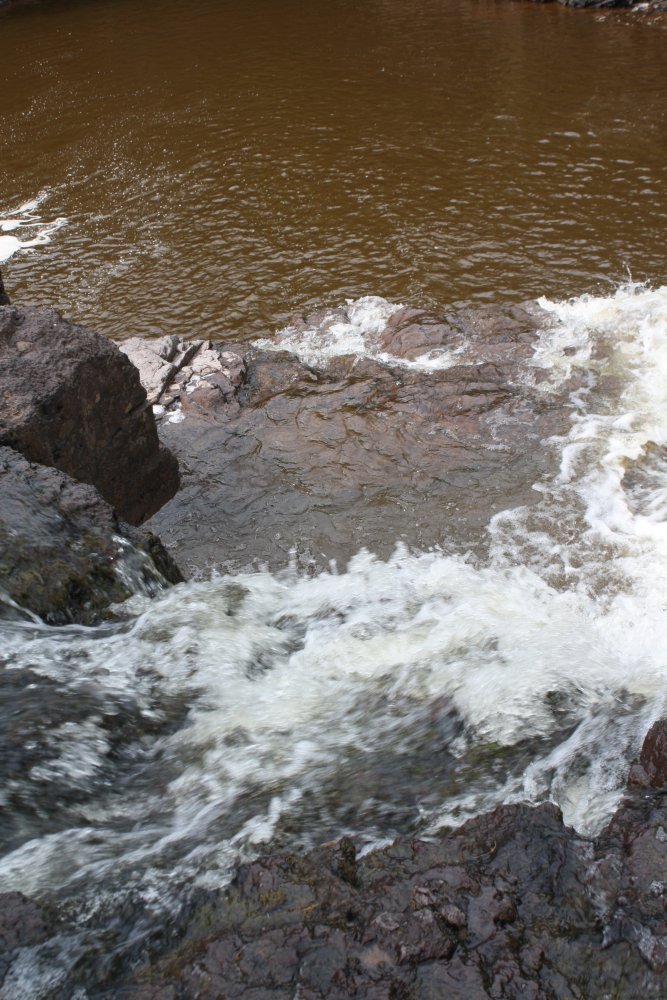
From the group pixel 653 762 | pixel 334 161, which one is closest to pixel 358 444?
Result: pixel 653 762

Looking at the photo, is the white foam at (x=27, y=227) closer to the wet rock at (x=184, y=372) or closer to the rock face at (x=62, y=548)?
the wet rock at (x=184, y=372)

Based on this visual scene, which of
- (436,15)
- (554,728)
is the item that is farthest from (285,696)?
(436,15)

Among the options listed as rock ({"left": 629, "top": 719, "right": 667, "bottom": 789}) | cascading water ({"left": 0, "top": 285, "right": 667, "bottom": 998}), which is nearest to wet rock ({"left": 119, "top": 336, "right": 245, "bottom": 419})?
cascading water ({"left": 0, "top": 285, "right": 667, "bottom": 998})

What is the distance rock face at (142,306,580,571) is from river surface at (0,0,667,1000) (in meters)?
0.28

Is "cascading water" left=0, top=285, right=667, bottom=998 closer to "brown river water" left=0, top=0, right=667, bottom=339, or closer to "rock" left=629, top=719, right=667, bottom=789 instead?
"rock" left=629, top=719, right=667, bottom=789

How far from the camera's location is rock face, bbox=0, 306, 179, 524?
591cm

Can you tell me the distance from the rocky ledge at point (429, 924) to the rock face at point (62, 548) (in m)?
2.14

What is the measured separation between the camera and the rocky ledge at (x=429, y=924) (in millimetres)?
2756

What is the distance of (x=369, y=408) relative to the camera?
25.8 feet

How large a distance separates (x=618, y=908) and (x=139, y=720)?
2.50 meters

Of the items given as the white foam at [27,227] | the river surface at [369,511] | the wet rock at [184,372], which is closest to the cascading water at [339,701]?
the river surface at [369,511]

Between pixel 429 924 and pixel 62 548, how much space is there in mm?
3220

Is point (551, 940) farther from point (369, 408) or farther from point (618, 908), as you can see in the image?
point (369, 408)

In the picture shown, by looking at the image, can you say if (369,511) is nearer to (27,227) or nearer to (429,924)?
(429,924)
